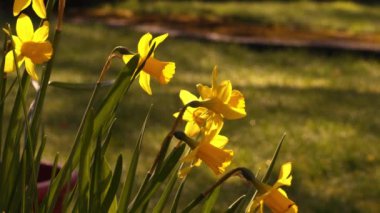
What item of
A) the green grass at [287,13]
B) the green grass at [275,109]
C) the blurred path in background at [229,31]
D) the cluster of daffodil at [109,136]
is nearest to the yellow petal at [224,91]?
the cluster of daffodil at [109,136]

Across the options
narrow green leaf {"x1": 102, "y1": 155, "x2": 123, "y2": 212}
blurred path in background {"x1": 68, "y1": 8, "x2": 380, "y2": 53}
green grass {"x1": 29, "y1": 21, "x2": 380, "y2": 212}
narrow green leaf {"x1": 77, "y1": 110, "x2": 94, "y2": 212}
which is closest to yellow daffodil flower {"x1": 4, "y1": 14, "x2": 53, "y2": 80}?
narrow green leaf {"x1": 77, "y1": 110, "x2": 94, "y2": 212}

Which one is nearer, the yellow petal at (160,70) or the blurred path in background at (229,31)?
the yellow petal at (160,70)

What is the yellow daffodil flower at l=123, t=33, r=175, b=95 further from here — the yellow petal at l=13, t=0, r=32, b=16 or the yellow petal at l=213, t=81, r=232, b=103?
the yellow petal at l=13, t=0, r=32, b=16

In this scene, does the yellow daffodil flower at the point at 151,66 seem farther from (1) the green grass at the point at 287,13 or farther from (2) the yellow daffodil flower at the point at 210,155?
(1) the green grass at the point at 287,13

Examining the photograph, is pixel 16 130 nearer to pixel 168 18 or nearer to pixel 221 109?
pixel 221 109

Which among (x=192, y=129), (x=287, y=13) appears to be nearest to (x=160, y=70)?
(x=192, y=129)

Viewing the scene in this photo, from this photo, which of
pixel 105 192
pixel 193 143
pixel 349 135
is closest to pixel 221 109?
pixel 193 143

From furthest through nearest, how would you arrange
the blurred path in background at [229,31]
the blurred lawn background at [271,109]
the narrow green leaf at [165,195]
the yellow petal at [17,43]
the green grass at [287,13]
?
the green grass at [287,13]
the blurred path in background at [229,31]
the blurred lawn background at [271,109]
the narrow green leaf at [165,195]
the yellow petal at [17,43]
